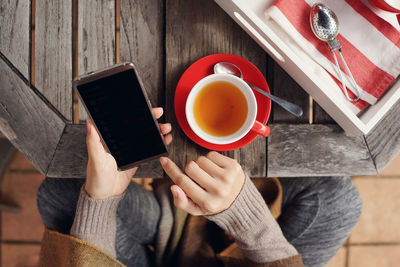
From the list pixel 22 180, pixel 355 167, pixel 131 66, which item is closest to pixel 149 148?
pixel 131 66

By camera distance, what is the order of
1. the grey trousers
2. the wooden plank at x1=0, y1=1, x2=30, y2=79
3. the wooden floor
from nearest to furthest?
the wooden plank at x1=0, y1=1, x2=30, y2=79 → the grey trousers → the wooden floor

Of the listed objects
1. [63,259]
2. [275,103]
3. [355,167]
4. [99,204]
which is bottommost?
[63,259]

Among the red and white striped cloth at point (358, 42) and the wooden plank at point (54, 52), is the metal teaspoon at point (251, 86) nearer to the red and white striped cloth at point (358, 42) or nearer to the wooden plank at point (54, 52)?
the red and white striped cloth at point (358, 42)

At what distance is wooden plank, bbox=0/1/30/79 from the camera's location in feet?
2.19

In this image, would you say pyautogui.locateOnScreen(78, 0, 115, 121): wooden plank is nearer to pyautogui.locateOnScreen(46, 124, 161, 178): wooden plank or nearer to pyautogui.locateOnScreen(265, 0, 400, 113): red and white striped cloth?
pyautogui.locateOnScreen(46, 124, 161, 178): wooden plank

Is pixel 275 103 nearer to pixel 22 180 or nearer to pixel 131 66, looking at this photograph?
pixel 131 66

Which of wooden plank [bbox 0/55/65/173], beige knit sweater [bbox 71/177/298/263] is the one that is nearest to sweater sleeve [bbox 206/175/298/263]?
beige knit sweater [bbox 71/177/298/263]

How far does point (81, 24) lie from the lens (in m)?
0.68

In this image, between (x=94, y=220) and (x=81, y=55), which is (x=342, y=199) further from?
(x=81, y=55)

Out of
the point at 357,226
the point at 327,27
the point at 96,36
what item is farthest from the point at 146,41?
the point at 357,226

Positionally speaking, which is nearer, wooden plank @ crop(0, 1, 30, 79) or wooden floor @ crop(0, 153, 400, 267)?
wooden plank @ crop(0, 1, 30, 79)

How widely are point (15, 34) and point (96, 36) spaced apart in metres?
0.17

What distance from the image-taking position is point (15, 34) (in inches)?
26.4

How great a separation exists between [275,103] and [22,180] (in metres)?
1.16
